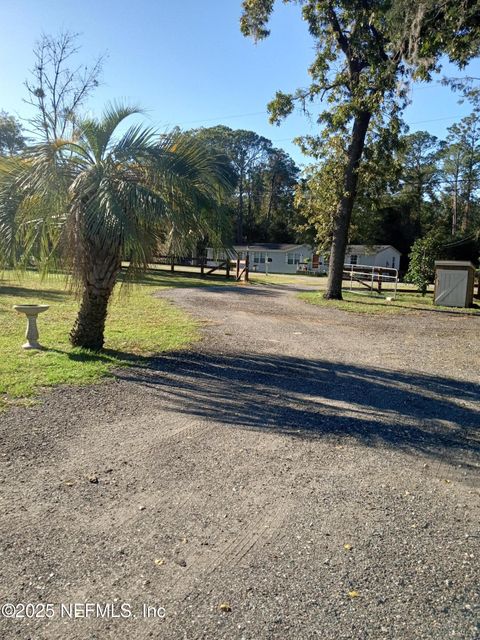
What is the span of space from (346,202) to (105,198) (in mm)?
12946

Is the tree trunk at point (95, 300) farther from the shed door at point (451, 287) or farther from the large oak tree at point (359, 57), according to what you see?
the shed door at point (451, 287)

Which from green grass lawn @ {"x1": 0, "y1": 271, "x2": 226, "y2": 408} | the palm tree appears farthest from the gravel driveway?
the palm tree

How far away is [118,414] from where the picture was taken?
501 cm

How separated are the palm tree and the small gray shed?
1251cm

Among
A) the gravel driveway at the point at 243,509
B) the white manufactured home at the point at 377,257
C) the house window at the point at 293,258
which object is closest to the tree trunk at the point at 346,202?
the gravel driveway at the point at 243,509

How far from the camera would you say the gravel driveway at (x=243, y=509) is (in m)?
2.29

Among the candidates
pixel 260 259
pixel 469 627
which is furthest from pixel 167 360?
pixel 260 259

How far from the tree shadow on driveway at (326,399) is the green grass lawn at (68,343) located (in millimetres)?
635

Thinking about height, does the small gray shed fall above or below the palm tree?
below

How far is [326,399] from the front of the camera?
19.3 ft

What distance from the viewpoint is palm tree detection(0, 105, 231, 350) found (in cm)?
623

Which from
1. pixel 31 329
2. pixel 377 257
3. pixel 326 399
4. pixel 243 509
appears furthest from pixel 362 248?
pixel 243 509

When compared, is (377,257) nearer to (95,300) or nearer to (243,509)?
(95,300)

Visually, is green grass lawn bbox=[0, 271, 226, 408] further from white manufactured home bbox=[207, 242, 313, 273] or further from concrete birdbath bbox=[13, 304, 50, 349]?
white manufactured home bbox=[207, 242, 313, 273]
